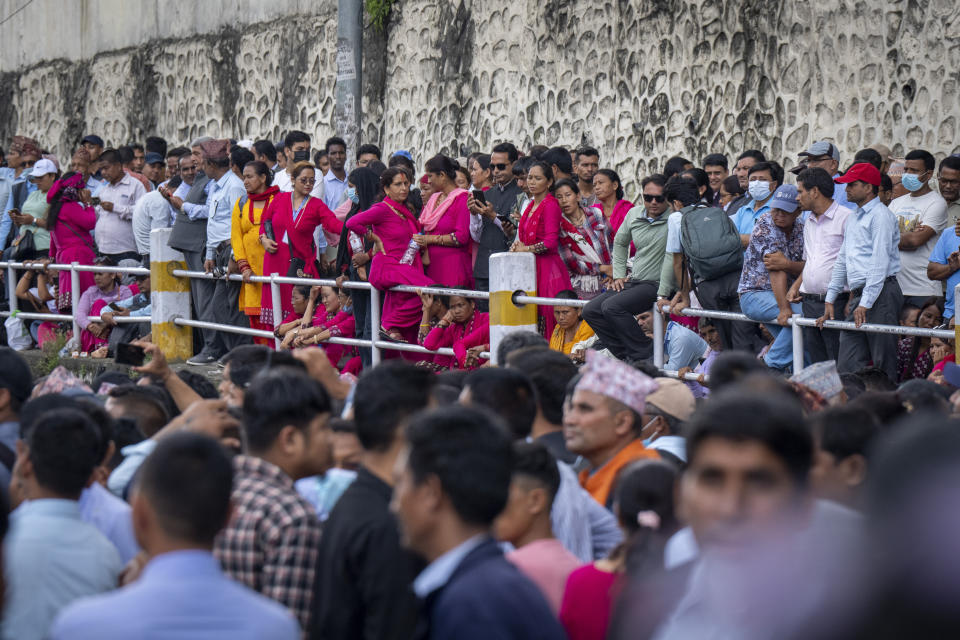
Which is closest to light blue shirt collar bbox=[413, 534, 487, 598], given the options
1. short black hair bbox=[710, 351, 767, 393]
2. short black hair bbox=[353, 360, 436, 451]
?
short black hair bbox=[353, 360, 436, 451]

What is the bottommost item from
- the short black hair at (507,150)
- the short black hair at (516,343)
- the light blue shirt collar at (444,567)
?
the light blue shirt collar at (444,567)

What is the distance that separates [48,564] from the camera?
3477 mm

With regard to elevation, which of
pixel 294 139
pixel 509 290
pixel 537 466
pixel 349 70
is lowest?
pixel 537 466

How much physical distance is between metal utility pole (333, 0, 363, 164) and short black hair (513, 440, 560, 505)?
35.9 ft

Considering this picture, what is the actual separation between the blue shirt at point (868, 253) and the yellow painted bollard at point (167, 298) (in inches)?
262

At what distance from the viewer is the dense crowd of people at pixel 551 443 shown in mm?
2562

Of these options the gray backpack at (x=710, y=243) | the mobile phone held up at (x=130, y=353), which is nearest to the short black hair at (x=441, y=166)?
the gray backpack at (x=710, y=243)

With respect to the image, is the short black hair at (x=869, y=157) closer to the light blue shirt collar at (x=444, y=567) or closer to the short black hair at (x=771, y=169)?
the short black hair at (x=771, y=169)

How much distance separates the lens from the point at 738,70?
12.0m

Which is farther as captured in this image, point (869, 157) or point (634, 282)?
point (634, 282)

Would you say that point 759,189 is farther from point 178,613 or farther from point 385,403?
point 178,613

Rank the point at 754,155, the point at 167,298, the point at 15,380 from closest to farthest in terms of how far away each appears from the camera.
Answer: the point at 15,380, the point at 754,155, the point at 167,298

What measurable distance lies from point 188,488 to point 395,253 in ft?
24.1

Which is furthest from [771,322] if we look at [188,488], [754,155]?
[188,488]
